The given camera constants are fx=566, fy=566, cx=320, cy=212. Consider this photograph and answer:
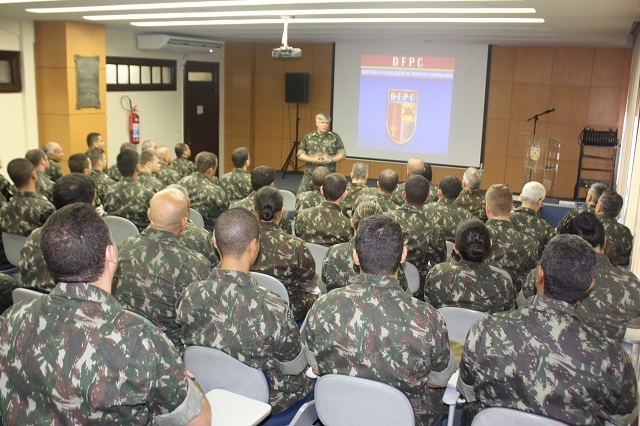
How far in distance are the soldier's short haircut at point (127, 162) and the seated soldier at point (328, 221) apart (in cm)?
187

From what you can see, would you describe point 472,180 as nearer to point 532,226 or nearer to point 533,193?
point 533,193

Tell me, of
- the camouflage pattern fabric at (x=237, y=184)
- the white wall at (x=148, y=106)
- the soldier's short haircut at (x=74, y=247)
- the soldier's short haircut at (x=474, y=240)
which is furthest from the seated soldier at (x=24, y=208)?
the white wall at (x=148, y=106)

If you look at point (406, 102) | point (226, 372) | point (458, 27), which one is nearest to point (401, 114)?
point (406, 102)

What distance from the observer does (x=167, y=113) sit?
11492 millimetres

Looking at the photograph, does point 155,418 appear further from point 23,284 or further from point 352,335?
point 23,284

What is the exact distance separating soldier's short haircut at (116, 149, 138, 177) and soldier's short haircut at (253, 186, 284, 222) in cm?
206

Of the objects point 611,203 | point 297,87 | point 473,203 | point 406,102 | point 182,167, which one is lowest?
point 473,203

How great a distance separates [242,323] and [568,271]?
4.48ft

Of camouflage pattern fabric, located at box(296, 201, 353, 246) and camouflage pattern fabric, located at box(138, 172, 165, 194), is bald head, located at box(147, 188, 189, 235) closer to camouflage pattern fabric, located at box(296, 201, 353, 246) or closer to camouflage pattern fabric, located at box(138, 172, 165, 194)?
camouflage pattern fabric, located at box(296, 201, 353, 246)

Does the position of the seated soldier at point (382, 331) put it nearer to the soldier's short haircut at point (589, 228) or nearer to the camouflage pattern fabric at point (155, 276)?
the camouflage pattern fabric at point (155, 276)

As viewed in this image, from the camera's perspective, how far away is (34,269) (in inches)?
131

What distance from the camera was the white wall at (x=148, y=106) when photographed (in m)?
10.0

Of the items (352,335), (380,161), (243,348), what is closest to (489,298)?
(352,335)

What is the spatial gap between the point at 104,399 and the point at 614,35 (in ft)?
29.0
